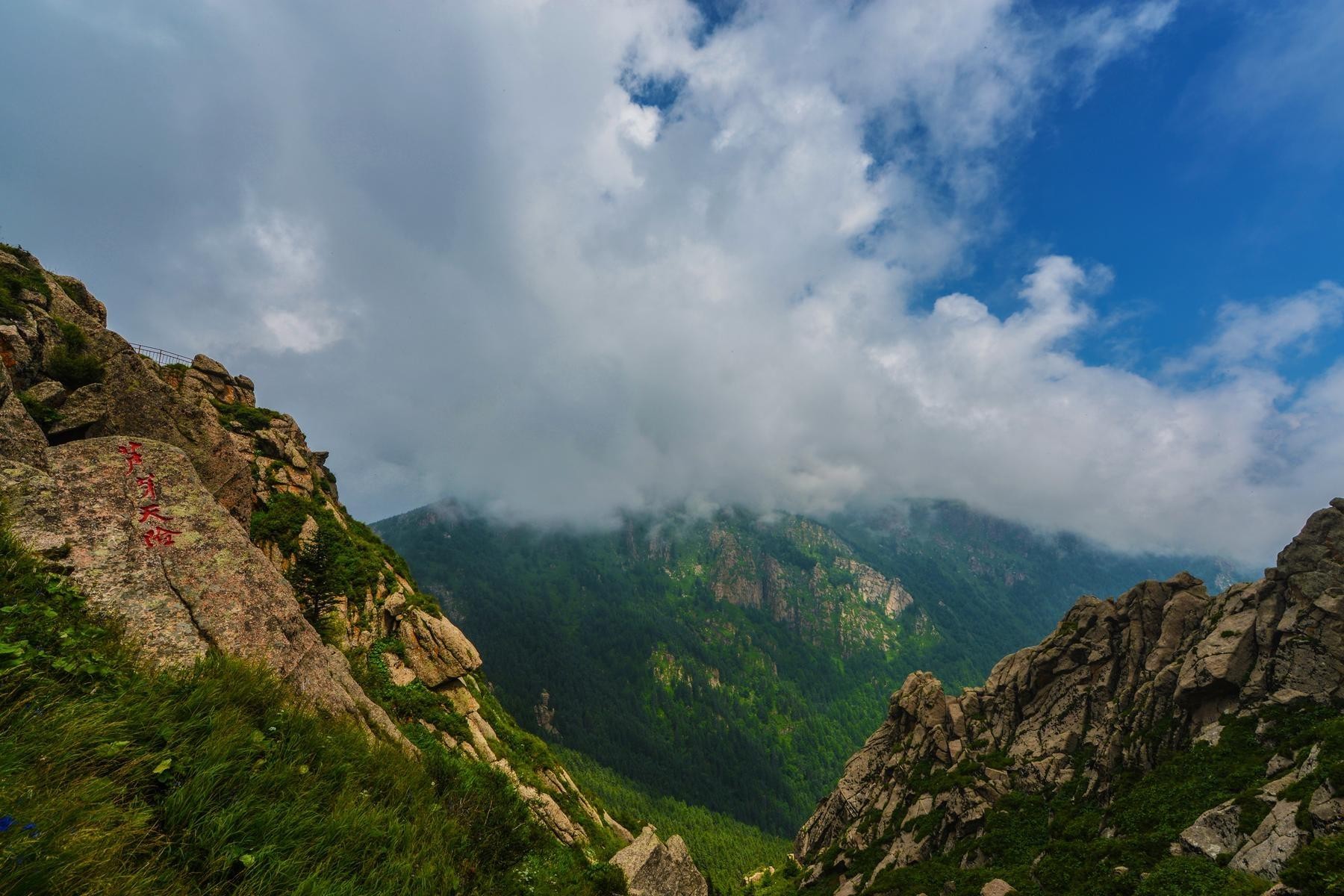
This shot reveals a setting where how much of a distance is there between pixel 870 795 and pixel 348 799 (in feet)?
279

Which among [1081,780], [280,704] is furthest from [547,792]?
[1081,780]

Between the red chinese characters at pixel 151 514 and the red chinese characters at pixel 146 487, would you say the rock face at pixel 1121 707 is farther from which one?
the red chinese characters at pixel 146 487

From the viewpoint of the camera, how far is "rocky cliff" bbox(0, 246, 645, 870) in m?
9.46

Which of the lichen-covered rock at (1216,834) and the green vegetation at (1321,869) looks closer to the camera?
the green vegetation at (1321,869)

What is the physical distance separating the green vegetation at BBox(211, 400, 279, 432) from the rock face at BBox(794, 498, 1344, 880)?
71945mm

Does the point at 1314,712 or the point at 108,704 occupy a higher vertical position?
the point at 108,704

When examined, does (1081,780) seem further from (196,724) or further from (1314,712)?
(196,724)

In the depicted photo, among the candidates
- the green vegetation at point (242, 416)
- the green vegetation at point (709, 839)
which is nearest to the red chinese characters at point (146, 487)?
the green vegetation at point (242, 416)

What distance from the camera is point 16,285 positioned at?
2041 cm

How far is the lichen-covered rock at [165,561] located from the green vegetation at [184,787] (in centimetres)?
129

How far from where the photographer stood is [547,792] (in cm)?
3322

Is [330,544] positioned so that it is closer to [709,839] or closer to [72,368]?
[72,368]

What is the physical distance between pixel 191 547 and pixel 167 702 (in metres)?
7.14

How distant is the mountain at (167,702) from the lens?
4.52 meters
